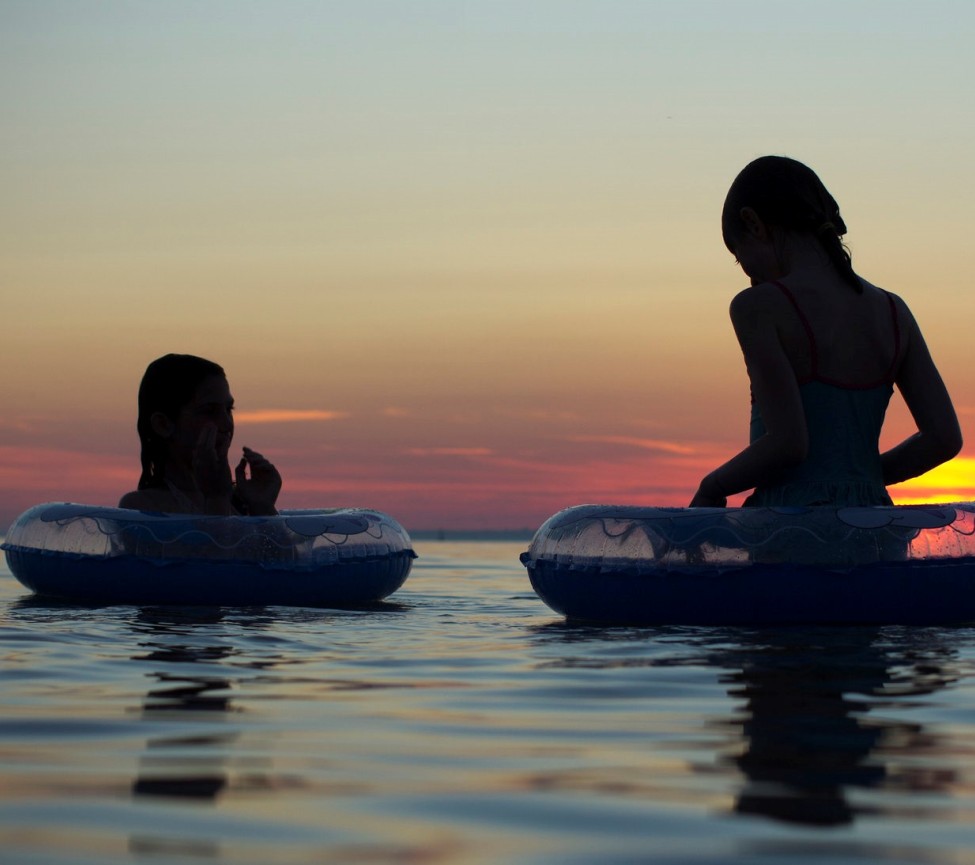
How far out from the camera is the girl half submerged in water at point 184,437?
1005 centimetres

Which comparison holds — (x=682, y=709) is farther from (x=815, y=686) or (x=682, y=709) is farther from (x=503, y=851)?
(x=503, y=851)

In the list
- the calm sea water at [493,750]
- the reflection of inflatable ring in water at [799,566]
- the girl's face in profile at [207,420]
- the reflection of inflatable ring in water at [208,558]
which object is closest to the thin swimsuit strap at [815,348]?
the reflection of inflatable ring in water at [799,566]

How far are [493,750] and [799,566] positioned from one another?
3699 millimetres

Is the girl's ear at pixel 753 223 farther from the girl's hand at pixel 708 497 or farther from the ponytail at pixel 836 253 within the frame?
the girl's hand at pixel 708 497

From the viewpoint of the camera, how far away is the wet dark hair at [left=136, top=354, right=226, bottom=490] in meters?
10.1

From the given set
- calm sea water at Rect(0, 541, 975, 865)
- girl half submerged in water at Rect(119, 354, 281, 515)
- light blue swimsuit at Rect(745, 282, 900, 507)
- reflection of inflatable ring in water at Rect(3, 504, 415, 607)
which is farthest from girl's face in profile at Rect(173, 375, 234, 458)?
light blue swimsuit at Rect(745, 282, 900, 507)

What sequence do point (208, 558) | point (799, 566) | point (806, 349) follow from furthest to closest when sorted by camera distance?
point (208, 558) → point (806, 349) → point (799, 566)

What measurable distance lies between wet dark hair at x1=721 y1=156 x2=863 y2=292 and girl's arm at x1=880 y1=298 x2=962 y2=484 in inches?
20.5

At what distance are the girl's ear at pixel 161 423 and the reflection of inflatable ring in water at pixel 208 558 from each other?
2.14 ft

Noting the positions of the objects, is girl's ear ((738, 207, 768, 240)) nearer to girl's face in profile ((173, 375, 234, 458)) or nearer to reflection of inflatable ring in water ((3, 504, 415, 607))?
reflection of inflatable ring in water ((3, 504, 415, 607))

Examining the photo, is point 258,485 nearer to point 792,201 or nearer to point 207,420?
point 207,420

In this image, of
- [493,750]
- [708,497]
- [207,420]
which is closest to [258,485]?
[207,420]

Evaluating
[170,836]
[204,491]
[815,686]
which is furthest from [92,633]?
[170,836]

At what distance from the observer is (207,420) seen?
10109 millimetres
